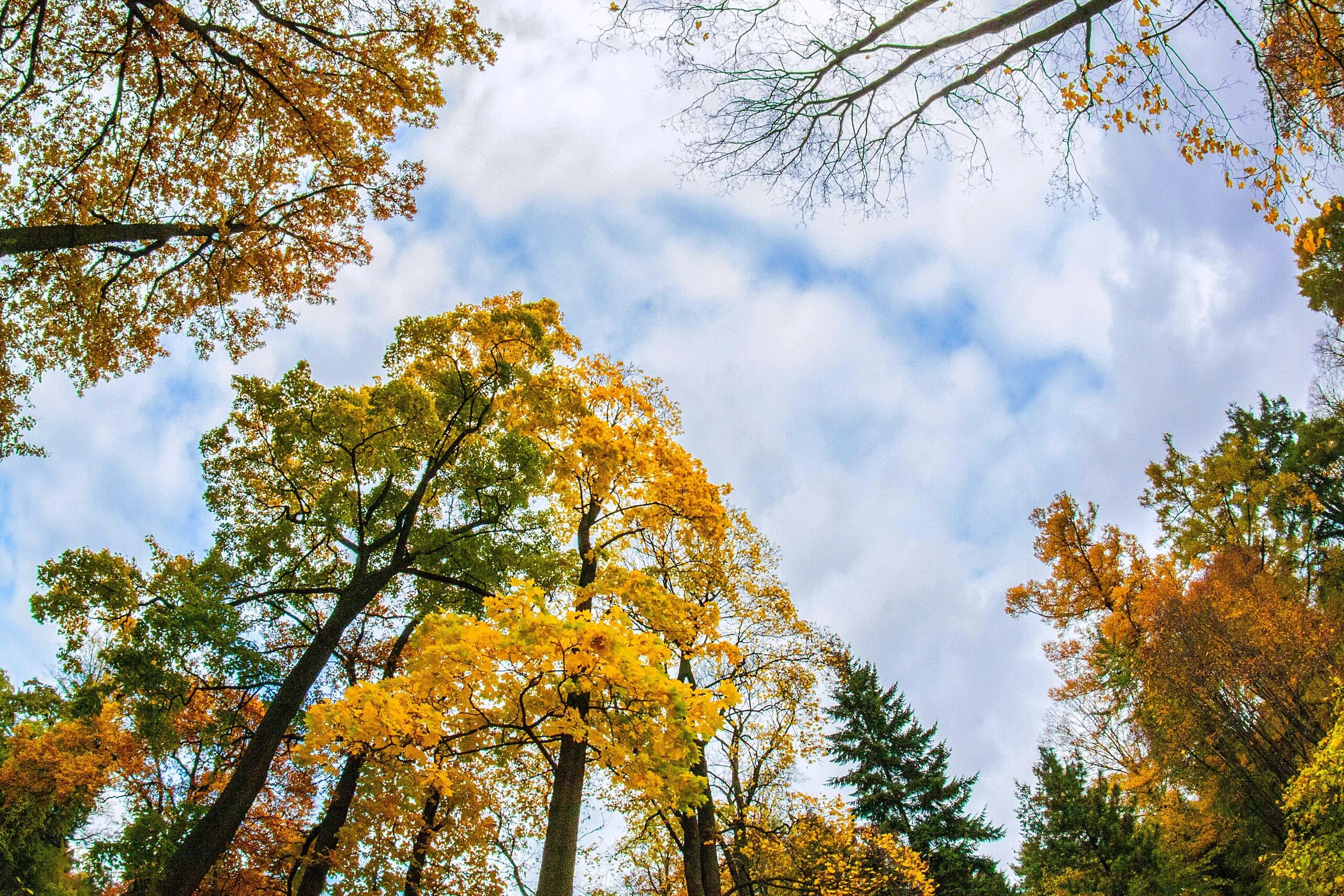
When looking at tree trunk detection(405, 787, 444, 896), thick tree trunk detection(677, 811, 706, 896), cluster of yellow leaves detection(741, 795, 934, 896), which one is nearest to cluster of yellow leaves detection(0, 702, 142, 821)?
tree trunk detection(405, 787, 444, 896)

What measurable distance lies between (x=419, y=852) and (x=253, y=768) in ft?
11.3

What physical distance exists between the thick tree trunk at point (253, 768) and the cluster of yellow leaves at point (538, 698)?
2.45 meters

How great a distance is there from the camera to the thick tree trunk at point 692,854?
864 cm

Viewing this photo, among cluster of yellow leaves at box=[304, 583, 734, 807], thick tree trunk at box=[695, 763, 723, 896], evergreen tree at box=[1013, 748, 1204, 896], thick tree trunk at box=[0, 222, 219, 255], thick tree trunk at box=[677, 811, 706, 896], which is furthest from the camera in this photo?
evergreen tree at box=[1013, 748, 1204, 896]

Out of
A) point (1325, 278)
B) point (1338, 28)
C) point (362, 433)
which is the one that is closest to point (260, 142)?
point (362, 433)

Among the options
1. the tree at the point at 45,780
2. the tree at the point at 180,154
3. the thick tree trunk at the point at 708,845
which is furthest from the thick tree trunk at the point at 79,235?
the tree at the point at 45,780

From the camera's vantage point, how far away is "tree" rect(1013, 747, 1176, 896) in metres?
12.5

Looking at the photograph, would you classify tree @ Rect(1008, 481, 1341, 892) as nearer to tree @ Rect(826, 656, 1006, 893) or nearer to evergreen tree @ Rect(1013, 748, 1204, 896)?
evergreen tree @ Rect(1013, 748, 1204, 896)

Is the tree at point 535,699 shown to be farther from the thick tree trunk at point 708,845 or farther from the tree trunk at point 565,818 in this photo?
the thick tree trunk at point 708,845

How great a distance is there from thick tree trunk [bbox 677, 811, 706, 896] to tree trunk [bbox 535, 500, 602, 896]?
307 centimetres

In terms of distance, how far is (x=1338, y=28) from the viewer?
4441mm

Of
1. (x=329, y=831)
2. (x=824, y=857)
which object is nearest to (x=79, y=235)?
(x=329, y=831)

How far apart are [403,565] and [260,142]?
5.64m

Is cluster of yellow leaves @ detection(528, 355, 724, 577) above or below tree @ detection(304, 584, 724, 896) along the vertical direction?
above
